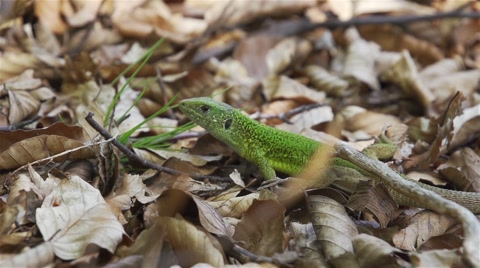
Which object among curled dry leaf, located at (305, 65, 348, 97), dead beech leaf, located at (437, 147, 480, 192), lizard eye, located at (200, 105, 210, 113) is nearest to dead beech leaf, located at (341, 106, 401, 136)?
curled dry leaf, located at (305, 65, 348, 97)

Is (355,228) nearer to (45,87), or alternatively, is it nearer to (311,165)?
(311,165)

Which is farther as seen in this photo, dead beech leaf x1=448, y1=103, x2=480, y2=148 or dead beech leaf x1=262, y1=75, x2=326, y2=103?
dead beech leaf x1=262, y1=75, x2=326, y2=103

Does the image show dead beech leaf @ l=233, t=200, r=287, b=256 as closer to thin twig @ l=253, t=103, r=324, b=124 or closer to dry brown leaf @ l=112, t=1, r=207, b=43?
thin twig @ l=253, t=103, r=324, b=124

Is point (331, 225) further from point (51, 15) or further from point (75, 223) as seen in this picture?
point (51, 15)

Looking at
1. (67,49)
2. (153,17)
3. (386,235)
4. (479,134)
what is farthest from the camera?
(153,17)

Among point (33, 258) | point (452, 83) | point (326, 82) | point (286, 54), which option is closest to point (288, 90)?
point (326, 82)

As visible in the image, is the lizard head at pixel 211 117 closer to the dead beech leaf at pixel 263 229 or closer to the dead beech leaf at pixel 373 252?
the dead beech leaf at pixel 263 229

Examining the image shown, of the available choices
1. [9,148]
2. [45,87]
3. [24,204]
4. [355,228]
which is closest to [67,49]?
[45,87]
